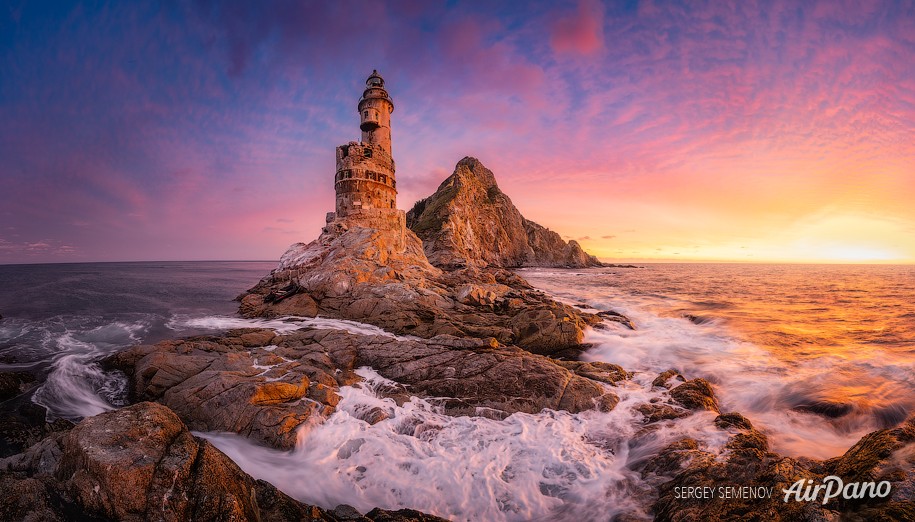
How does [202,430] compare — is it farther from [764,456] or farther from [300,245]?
[300,245]

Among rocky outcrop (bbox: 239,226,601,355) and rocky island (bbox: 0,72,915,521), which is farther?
rocky outcrop (bbox: 239,226,601,355)

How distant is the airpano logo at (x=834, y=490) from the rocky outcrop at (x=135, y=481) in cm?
455

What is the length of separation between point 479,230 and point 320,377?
235 feet

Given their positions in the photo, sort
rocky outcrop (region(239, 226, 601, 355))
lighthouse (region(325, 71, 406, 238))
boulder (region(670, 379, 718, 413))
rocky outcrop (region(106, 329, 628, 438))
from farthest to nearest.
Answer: lighthouse (region(325, 71, 406, 238)) < rocky outcrop (region(239, 226, 601, 355)) < boulder (region(670, 379, 718, 413)) < rocky outcrop (region(106, 329, 628, 438))

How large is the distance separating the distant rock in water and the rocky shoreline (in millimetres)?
28048

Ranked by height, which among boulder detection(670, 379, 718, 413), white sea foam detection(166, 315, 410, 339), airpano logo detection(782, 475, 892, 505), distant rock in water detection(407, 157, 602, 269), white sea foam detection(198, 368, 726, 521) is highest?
distant rock in water detection(407, 157, 602, 269)

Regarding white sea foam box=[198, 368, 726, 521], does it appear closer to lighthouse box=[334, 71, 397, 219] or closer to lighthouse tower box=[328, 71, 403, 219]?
lighthouse tower box=[328, 71, 403, 219]

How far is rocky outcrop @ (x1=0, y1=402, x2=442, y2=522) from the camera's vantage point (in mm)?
3781

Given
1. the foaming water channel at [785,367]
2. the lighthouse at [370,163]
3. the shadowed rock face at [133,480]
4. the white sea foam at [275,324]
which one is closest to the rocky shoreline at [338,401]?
the shadowed rock face at [133,480]

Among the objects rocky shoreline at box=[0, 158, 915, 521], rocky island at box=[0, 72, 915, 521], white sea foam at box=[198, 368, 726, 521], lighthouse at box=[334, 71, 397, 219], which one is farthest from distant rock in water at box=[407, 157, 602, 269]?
white sea foam at box=[198, 368, 726, 521]

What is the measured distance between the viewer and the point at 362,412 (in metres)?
8.70

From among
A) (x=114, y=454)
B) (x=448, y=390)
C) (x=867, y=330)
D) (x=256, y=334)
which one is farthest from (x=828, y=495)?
(x=867, y=330)

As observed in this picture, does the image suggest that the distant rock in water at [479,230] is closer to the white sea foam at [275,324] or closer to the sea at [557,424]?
the white sea foam at [275,324]

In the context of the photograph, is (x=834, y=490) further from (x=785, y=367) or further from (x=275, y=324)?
(x=275, y=324)
